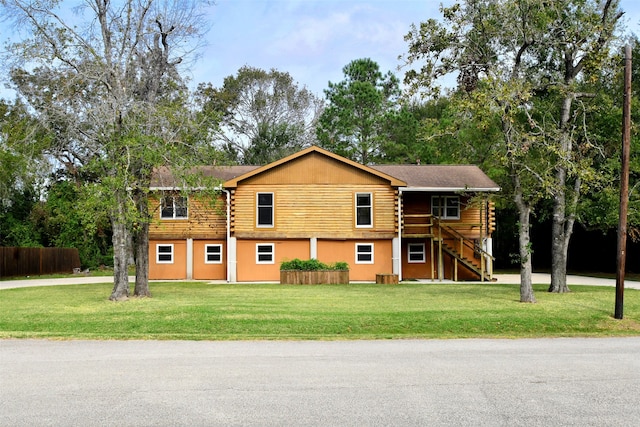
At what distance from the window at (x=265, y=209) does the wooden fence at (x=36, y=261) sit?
14.9 m

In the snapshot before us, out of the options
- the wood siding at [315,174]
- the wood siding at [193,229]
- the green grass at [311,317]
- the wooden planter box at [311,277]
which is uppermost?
the wood siding at [315,174]

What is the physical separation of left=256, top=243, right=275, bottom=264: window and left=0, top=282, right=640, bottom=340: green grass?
31.7 ft

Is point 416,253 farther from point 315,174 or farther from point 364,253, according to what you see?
point 315,174

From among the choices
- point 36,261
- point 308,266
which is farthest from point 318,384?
point 36,261

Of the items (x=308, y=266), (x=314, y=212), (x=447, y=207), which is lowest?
(x=308, y=266)

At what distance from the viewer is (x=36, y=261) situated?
38375 mm

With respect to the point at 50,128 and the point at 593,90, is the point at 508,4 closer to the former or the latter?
the point at 593,90

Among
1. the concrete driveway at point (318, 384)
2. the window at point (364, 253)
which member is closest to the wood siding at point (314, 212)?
the window at point (364, 253)

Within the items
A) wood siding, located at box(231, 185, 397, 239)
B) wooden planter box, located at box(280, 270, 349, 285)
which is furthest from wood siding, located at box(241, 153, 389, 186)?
wooden planter box, located at box(280, 270, 349, 285)

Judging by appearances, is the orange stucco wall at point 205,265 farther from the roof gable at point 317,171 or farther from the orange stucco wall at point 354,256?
the orange stucco wall at point 354,256

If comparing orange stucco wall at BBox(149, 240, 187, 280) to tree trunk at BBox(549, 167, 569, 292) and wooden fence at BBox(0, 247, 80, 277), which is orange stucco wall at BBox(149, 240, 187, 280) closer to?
wooden fence at BBox(0, 247, 80, 277)

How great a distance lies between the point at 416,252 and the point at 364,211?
12.9 feet

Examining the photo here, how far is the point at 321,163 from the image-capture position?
31.0 meters

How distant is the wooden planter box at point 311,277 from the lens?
90.2ft
